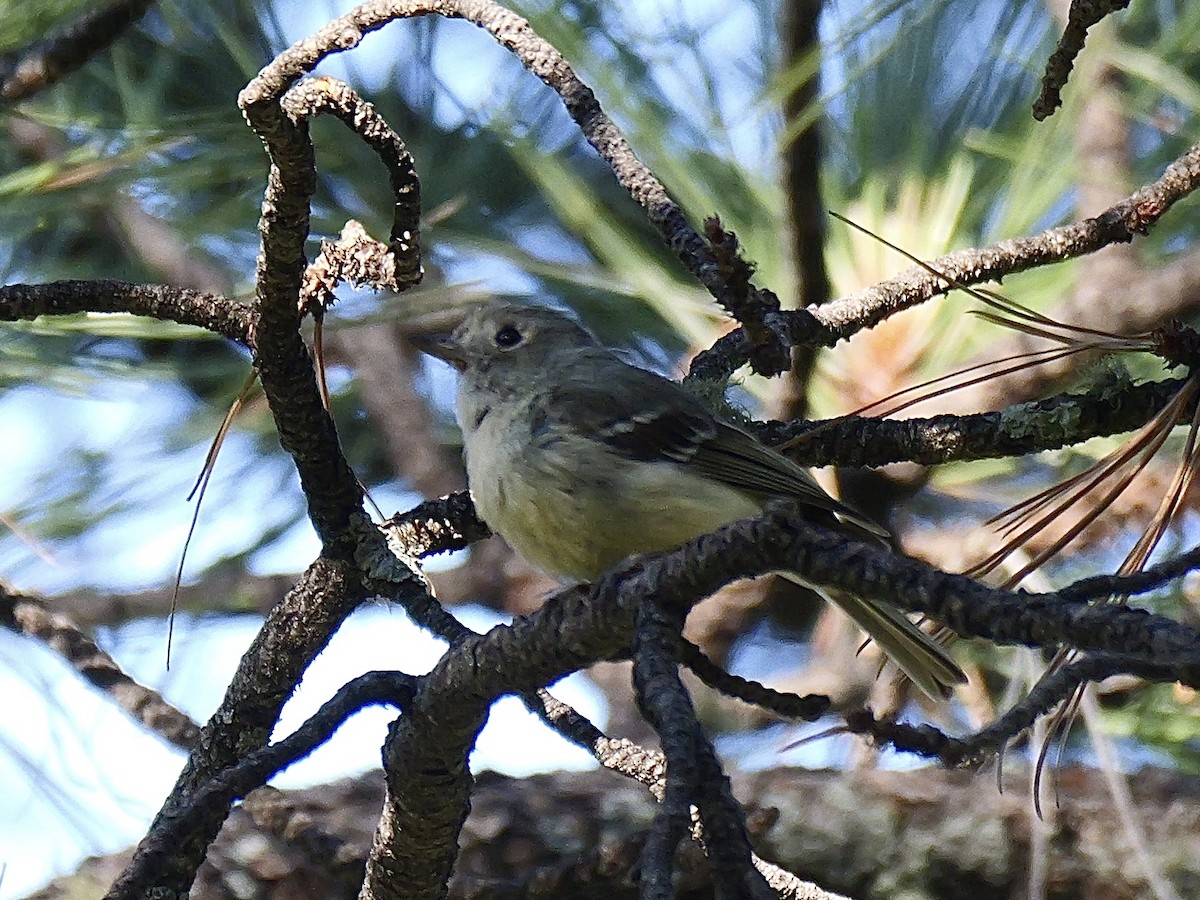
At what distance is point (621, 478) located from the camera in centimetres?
269

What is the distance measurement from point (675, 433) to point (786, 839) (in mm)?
768

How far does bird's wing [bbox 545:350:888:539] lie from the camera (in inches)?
105

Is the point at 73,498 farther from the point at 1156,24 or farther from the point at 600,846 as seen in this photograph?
the point at 1156,24

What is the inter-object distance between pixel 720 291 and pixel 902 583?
383mm

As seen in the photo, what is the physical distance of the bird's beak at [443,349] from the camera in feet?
10.6

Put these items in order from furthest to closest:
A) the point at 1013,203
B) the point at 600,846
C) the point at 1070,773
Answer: the point at 1013,203 < the point at 1070,773 < the point at 600,846

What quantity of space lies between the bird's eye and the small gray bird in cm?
20

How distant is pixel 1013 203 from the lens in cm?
327

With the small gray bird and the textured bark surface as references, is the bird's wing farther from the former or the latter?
the textured bark surface

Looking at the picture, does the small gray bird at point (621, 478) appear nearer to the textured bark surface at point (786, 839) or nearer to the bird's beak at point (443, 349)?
the bird's beak at point (443, 349)

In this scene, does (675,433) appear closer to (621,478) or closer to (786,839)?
(621,478)

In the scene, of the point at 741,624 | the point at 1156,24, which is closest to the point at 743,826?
the point at 741,624

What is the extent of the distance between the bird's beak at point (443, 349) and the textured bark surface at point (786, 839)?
873 mm

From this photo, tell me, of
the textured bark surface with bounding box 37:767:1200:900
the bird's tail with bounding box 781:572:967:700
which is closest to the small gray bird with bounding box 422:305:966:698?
the bird's tail with bounding box 781:572:967:700
